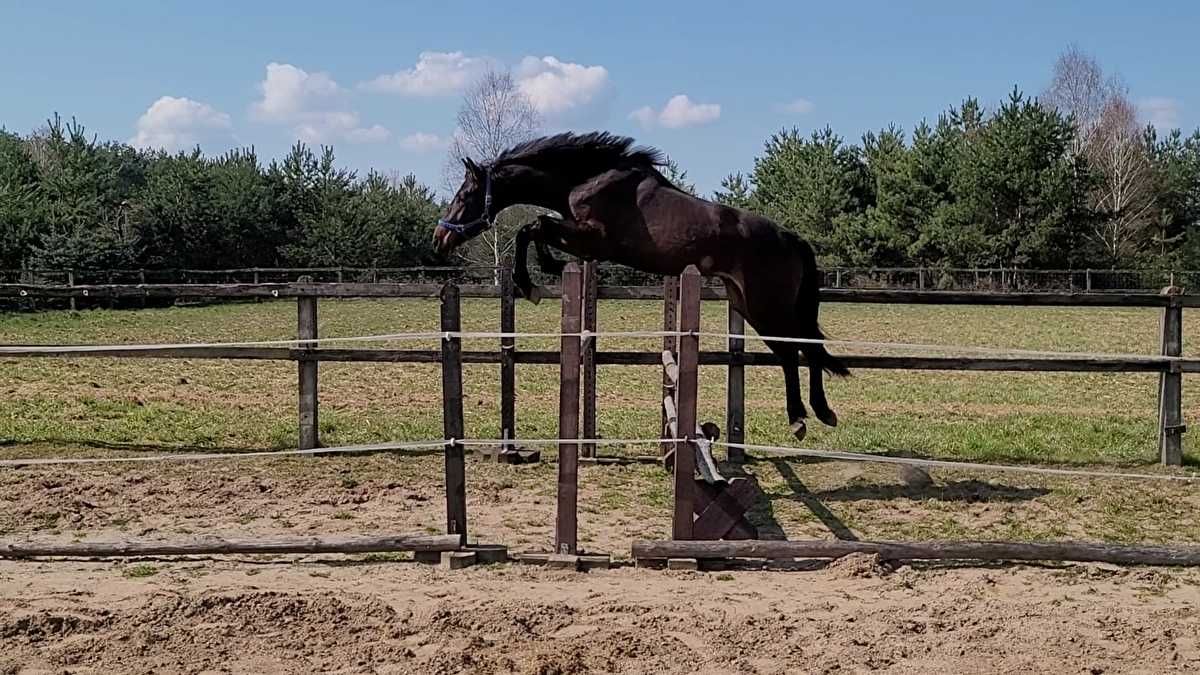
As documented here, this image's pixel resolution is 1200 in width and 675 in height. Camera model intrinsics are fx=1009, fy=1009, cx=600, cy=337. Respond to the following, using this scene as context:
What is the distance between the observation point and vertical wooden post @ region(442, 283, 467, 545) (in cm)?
525

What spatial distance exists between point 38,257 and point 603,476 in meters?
28.7

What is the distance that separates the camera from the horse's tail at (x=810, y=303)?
24.1 ft

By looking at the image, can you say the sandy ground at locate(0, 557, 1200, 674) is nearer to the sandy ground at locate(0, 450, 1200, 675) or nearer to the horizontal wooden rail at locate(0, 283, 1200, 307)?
the sandy ground at locate(0, 450, 1200, 675)

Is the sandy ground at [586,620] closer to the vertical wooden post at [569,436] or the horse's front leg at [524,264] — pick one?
the vertical wooden post at [569,436]

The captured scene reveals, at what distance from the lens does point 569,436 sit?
5.17 meters

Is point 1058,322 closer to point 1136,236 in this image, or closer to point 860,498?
point 860,498

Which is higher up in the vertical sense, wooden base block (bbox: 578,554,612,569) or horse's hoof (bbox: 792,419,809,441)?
horse's hoof (bbox: 792,419,809,441)

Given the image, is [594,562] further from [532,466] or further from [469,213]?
[469,213]

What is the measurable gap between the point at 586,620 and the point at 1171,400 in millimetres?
6067

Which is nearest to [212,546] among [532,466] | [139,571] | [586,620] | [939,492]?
[139,571]

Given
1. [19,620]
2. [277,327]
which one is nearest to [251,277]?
[277,327]

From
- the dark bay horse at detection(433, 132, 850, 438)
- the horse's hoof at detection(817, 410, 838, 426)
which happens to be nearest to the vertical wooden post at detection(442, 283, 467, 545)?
the dark bay horse at detection(433, 132, 850, 438)

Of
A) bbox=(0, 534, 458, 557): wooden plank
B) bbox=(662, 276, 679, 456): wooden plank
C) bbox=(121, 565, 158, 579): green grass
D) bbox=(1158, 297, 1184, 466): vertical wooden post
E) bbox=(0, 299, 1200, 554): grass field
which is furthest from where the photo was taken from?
bbox=(1158, 297, 1184, 466): vertical wooden post

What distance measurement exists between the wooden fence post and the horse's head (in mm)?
5460
